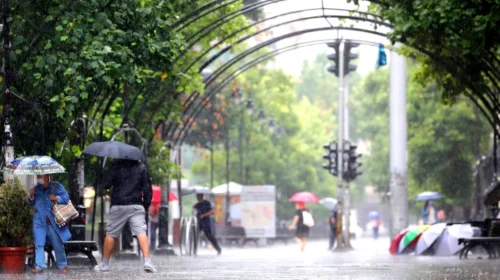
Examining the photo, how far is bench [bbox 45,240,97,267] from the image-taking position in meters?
23.0

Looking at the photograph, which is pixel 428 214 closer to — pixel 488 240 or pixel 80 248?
pixel 488 240

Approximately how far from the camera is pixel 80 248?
2378 centimetres

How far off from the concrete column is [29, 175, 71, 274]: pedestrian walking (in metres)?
21.4

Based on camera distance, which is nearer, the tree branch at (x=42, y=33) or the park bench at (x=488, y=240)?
the tree branch at (x=42, y=33)

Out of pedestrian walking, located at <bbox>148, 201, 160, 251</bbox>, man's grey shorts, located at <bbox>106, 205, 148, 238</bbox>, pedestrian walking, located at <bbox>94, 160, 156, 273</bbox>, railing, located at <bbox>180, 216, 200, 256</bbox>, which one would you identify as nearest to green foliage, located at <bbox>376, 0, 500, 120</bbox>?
pedestrian walking, located at <bbox>94, 160, 156, 273</bbox>

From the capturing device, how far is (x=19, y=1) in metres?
21.5

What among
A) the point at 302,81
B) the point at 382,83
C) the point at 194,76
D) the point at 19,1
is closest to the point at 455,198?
the point at 382,83

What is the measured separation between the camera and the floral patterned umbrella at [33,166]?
20453 millimetres

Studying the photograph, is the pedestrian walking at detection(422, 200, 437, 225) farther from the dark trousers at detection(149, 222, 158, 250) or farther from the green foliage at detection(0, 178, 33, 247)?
the green foliage at detection(0, 178, 33, 247)

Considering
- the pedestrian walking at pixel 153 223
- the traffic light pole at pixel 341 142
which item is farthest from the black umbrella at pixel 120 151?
the traffic light pole at pixel 341 142

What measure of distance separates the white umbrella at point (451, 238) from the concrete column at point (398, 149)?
6.48 m

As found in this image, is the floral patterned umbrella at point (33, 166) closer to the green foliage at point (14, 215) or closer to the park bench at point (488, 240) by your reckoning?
the green foliage at point (14, 215)

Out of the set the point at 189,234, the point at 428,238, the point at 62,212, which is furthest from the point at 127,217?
the point at 189,234

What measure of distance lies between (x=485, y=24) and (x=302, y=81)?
4410 inches
